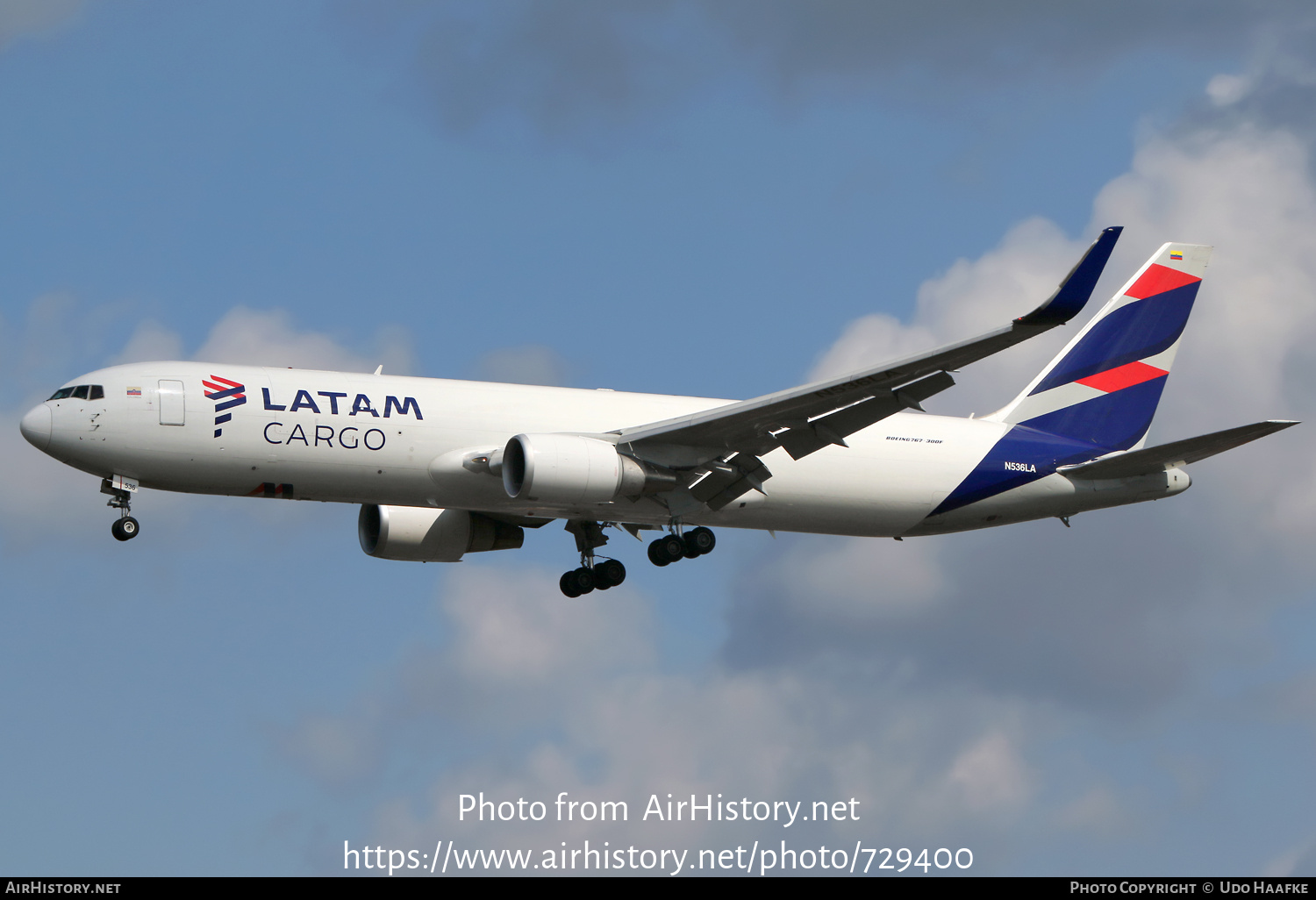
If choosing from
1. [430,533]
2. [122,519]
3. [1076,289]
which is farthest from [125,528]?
[1076,289]

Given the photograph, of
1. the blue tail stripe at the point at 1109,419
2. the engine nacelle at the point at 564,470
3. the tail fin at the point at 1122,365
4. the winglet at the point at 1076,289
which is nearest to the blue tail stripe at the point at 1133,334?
the tail fin at the point at 1122,365

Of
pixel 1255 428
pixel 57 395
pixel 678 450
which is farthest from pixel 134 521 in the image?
pixel 1255 428

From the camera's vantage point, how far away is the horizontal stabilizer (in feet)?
112

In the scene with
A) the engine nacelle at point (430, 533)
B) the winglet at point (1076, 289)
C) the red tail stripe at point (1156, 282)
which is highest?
the red tail stripe at point (1156, 282)

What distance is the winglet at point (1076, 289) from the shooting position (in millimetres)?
27125

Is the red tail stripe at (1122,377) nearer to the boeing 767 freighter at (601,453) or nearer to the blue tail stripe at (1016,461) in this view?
the boeing 767 freighter at (601,453)

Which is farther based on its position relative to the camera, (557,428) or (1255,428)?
(557,428)

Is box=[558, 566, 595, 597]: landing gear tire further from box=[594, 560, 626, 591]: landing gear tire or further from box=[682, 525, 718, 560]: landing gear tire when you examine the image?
box=[682, 525, 718, 560]: landing gear tire

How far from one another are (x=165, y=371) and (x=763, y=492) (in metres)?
13.4

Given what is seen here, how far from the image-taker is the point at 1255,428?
3381 cm

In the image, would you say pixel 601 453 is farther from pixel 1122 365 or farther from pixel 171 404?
pixel 1122 365

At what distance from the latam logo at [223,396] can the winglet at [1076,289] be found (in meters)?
16.2

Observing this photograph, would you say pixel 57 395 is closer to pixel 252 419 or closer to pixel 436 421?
pixel 252 419

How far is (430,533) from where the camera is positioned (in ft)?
135
